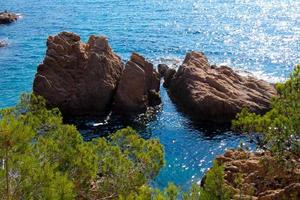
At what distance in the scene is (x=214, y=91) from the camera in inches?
2050

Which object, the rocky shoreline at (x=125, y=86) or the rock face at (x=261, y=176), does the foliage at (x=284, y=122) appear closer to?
the rock face at (x=261, y=176)

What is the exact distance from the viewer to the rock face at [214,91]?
165ft

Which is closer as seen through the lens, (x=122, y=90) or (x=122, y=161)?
(x=122, y=161)

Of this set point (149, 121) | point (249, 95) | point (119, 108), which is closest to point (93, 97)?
point (119, 108)

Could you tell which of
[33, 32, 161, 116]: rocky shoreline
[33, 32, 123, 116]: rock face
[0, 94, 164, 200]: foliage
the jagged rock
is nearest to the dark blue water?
the jagged rock

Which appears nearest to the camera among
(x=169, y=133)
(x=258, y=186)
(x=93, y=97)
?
(x=258, y=186)

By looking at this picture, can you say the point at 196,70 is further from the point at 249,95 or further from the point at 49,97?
the point at 49,97

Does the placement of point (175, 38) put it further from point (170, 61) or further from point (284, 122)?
point (284, 122)

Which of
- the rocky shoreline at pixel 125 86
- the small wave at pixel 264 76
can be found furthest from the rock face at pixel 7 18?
the small wave at pixel 264 76

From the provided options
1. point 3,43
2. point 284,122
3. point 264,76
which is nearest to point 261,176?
point 284,122

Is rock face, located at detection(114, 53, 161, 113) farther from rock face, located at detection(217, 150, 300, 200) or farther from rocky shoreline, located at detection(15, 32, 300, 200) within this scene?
rock face, located at detection(217, 150, 300, 200)

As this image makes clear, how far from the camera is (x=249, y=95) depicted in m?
51.9

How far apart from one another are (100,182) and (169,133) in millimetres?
25462

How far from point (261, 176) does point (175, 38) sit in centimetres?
5098
